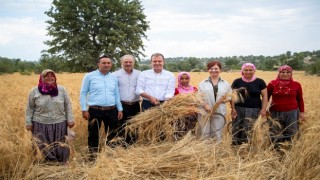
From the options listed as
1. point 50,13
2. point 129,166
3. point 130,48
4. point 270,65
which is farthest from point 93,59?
point 270,65

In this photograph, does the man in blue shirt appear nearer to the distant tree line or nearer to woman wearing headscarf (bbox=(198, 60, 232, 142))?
woman wearing headscarf (bbox=(198, 60, 232, 142))

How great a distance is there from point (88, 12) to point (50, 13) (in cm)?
334

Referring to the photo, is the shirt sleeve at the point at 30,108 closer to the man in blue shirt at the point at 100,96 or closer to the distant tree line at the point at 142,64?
the man in blue shirt at the point at 100,96

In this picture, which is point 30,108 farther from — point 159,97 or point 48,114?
point 159,97

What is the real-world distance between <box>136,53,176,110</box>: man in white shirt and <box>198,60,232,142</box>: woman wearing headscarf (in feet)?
1.61

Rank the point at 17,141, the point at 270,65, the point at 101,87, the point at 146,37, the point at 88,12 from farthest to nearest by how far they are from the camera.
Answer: the point at 270,65
the point at 146,37
the point at 88,12
the point at 101,87
the point at 17,141

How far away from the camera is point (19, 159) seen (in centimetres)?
310

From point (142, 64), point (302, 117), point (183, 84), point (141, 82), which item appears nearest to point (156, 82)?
point (141, 82)

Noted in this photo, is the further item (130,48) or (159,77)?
(130,48)

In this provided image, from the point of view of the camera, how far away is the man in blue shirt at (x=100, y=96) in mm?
4176

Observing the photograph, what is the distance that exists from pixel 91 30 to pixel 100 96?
20.4 m

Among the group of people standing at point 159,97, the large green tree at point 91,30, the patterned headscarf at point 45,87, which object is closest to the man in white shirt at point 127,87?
the group of people standing at point 159,97

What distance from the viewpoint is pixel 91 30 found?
2338cm

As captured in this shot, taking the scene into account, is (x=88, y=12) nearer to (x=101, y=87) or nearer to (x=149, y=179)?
(x=101, y=87)
